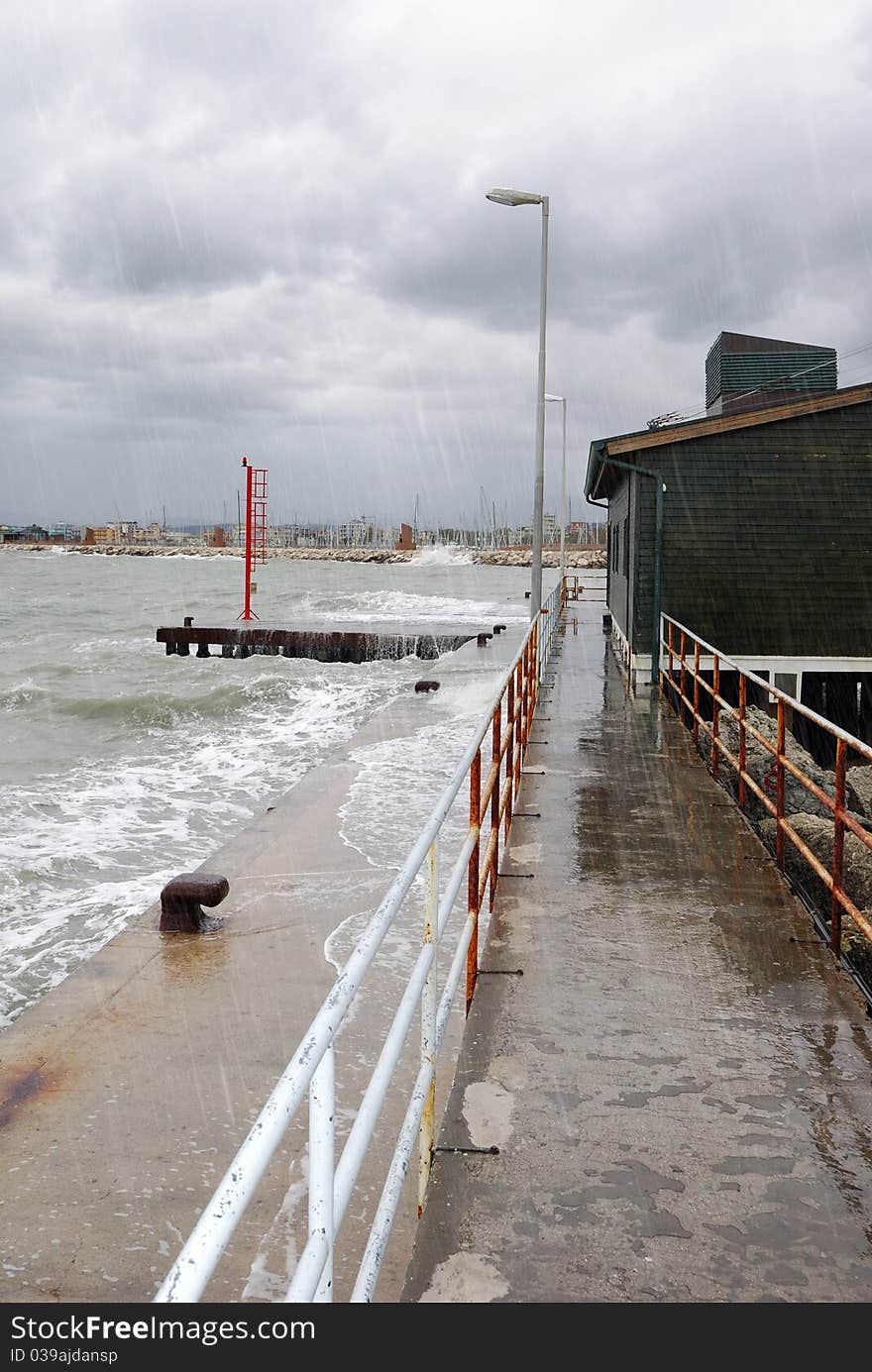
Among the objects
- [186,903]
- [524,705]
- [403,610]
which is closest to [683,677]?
[524,705]

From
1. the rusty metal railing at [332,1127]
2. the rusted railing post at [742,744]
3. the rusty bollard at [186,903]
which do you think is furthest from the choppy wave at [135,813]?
the rusted railing post at [742,744]

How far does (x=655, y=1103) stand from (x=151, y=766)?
1238 cm

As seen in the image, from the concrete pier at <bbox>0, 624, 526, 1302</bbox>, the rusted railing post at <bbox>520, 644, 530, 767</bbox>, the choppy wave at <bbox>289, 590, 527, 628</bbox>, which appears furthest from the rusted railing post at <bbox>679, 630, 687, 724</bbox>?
the choppy wave at <bbox>289, 590, 527, 628</bbox>

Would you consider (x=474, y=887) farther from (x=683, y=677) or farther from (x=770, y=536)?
(x=770, y=536)

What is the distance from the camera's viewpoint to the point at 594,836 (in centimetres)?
754

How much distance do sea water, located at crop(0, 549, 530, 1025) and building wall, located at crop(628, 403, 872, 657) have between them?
3666 mm

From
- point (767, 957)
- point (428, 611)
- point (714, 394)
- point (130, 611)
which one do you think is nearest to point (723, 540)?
point (714, 394)

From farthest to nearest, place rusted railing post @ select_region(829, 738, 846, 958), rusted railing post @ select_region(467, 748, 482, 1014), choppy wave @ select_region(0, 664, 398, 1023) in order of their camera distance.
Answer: choppy wave @ select_region(0, 664, 398, 1023), rusted railing post @ select_region(829, 738, 846, 958), rusted railing post @ select_region(467, 748, 482, 1014)

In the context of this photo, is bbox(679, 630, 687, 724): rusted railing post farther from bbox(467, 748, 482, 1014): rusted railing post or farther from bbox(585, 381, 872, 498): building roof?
bbox(467, 748, 482, 1014): rusted railing post

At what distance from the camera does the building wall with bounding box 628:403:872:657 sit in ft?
50.9

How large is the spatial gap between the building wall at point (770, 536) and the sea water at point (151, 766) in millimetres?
3666

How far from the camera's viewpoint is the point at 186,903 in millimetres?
6051
